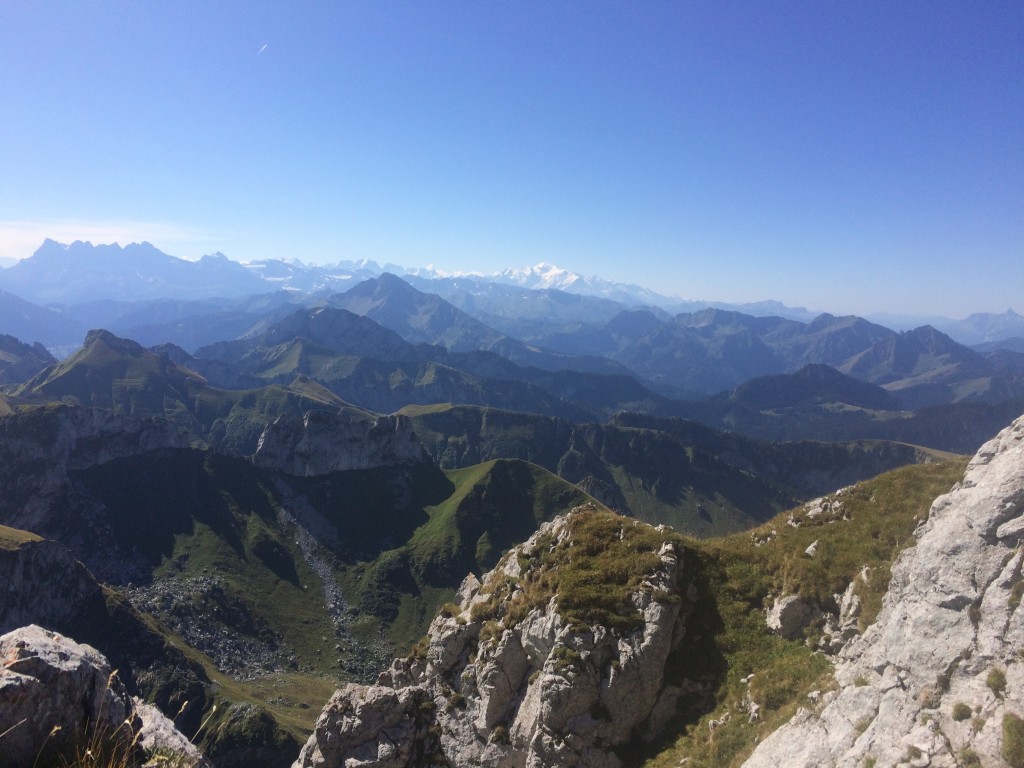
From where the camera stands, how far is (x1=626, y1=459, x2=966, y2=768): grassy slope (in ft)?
71.5

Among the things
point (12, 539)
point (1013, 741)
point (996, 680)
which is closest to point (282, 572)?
point (12, 539)

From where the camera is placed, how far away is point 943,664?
16.2 m

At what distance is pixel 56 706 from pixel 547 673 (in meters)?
20.7

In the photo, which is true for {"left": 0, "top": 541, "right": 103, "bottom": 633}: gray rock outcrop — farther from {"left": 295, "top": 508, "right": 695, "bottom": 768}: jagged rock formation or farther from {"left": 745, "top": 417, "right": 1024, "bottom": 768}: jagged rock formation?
{"left": 745, "top": 417, "right": 1024, "bottom": 768}: jagged rock formation

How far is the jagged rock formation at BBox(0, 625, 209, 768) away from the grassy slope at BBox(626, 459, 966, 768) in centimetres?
1967

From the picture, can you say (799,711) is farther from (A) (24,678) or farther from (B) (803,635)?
(A) (24,678)

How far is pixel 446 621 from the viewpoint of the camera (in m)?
35.2

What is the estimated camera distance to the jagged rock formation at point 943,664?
14289 mm

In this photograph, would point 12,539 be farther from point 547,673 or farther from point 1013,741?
point 1013,741

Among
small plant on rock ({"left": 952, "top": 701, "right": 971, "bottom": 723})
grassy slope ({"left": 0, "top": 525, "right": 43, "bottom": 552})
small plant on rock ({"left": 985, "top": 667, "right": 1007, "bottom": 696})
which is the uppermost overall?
small plant on rock ({"left": 985, "top": 667, "right": 1007, "bottom": 696})

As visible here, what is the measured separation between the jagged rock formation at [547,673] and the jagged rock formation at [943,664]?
24.2 feet

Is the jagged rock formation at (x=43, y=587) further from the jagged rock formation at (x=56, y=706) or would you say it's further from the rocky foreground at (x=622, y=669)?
the jagged rock formation at (x=56, y=706)

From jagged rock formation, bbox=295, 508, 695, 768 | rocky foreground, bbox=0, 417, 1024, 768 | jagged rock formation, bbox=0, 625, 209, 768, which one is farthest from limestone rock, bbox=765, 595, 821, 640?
jagged rock formation, bbox=0, 625, 209, 768

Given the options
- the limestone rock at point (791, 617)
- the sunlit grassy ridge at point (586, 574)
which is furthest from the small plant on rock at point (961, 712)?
the sunlit grassy ridge at point (586, 574)
